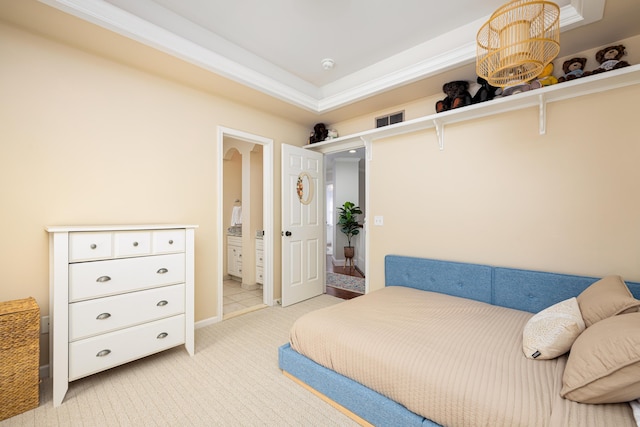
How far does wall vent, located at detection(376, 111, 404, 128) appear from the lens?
3479 millimetres

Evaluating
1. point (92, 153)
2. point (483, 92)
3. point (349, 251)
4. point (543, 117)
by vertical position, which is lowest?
point (349, 251)

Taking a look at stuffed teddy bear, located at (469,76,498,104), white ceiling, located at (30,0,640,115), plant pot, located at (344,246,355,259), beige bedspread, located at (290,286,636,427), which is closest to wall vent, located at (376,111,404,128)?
white ceiling, located at (30,0,640,115)

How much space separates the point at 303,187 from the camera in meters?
4.03

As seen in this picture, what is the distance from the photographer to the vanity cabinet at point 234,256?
491 centimetres

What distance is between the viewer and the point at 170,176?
286cm

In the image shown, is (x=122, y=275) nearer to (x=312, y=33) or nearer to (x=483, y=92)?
(x=312, y=33)

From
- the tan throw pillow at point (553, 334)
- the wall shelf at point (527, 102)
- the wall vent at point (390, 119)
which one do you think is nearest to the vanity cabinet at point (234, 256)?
the wall shelf at point (527, 102)

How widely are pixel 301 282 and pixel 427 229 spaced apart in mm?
1881

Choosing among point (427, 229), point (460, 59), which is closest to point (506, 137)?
point (460, 59)

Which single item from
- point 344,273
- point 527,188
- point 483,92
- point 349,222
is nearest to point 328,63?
point 483,92

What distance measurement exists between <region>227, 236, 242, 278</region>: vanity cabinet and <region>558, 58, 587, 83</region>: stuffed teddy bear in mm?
4597

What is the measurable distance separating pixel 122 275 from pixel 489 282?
10.0 ft

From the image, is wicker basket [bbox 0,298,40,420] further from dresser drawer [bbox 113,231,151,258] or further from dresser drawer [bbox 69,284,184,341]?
dresser drawer [bbox 113,231,151,258]

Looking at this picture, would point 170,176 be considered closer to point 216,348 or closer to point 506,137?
point 216,348
